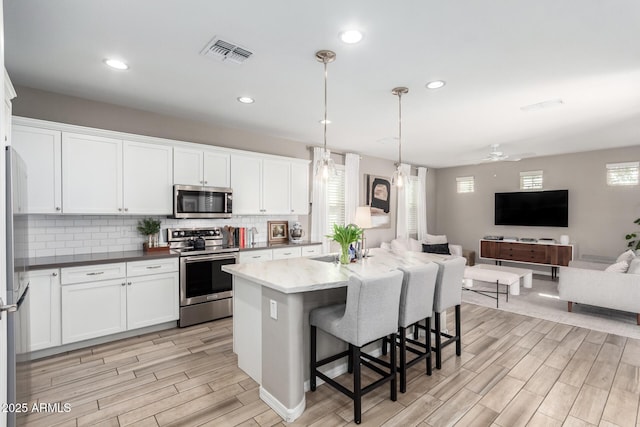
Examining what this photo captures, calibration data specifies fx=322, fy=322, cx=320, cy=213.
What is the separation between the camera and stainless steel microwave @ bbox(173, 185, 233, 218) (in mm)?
3990

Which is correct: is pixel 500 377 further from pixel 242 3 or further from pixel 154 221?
pixel 154 221

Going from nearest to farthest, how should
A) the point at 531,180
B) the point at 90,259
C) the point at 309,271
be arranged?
the point at 309,271 < the point at 90,259 < the point at 531,180

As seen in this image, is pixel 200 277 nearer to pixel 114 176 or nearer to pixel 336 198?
pixel 114 176

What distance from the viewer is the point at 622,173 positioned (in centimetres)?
607

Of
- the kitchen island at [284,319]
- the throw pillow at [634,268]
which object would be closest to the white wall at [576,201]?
the throw pillow at [634,268]

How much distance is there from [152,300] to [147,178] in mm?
1422

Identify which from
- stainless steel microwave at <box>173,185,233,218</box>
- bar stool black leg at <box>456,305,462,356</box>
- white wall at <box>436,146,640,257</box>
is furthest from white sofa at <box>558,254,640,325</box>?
stainless steel microwave at <box>173,185,233,218</box>

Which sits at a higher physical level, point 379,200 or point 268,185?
point 268,185

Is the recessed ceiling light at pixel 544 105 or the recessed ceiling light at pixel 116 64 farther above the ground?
the recessed ceiling light at pixel 116 64

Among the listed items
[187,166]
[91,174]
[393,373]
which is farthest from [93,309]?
[393,373]

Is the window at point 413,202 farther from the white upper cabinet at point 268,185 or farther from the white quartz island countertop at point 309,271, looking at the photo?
the white quartz island countertop at point 309,271

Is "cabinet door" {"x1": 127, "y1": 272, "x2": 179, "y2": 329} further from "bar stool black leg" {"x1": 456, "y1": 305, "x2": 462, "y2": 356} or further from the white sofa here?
the white sofa

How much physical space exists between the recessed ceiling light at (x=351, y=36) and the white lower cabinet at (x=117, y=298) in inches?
119

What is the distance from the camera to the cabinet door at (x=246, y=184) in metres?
4.57
